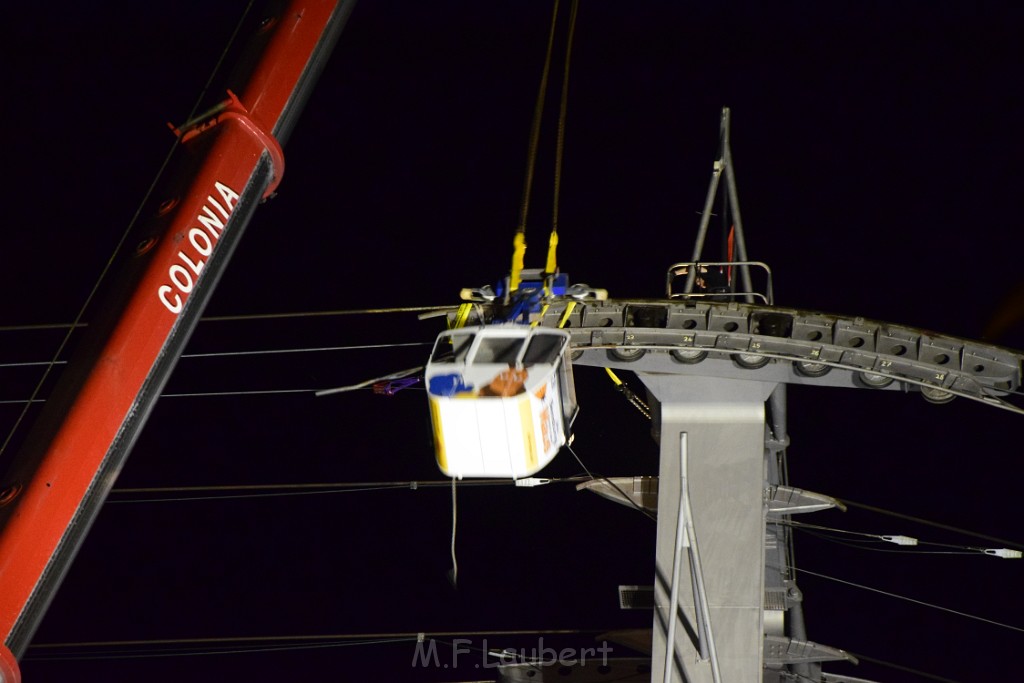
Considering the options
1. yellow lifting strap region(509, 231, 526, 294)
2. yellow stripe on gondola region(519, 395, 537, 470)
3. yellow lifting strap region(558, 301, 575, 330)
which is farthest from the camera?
yellow lifting strap region(558, 301, 575, 330)

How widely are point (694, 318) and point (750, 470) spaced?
1.66 m

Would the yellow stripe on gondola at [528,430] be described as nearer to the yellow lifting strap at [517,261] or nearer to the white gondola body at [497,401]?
the white gondola body at [497,401]

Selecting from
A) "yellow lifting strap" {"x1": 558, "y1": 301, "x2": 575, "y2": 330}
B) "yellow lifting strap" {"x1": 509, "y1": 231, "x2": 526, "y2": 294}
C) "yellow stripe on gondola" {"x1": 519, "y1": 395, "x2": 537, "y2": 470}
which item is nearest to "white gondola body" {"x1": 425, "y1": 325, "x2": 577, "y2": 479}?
"yellow stripe on gondola" {"x1": 519, "y1": 395, "x2": 537, "y2": 470}

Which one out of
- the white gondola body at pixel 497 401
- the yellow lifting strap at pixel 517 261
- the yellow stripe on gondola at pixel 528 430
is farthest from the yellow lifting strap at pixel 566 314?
the yellow stripe on gondola at pixel 528 430

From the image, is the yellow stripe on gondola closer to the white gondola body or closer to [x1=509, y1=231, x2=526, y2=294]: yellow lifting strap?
the white gondola body

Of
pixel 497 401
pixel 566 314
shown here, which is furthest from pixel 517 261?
pixel 497 401

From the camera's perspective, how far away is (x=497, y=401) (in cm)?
1084

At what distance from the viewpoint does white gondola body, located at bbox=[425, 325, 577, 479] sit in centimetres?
1089

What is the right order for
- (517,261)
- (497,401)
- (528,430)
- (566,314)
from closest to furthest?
(497,401) → (528,430) → (517,261) → (566,314)

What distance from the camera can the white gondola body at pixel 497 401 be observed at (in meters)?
10.9

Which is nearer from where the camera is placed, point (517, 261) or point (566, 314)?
point (517, 261)

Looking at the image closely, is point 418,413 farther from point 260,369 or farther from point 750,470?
point 750,470

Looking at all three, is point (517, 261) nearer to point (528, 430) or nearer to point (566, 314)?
point (566, 314)

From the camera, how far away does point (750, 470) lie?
14.9 meters
